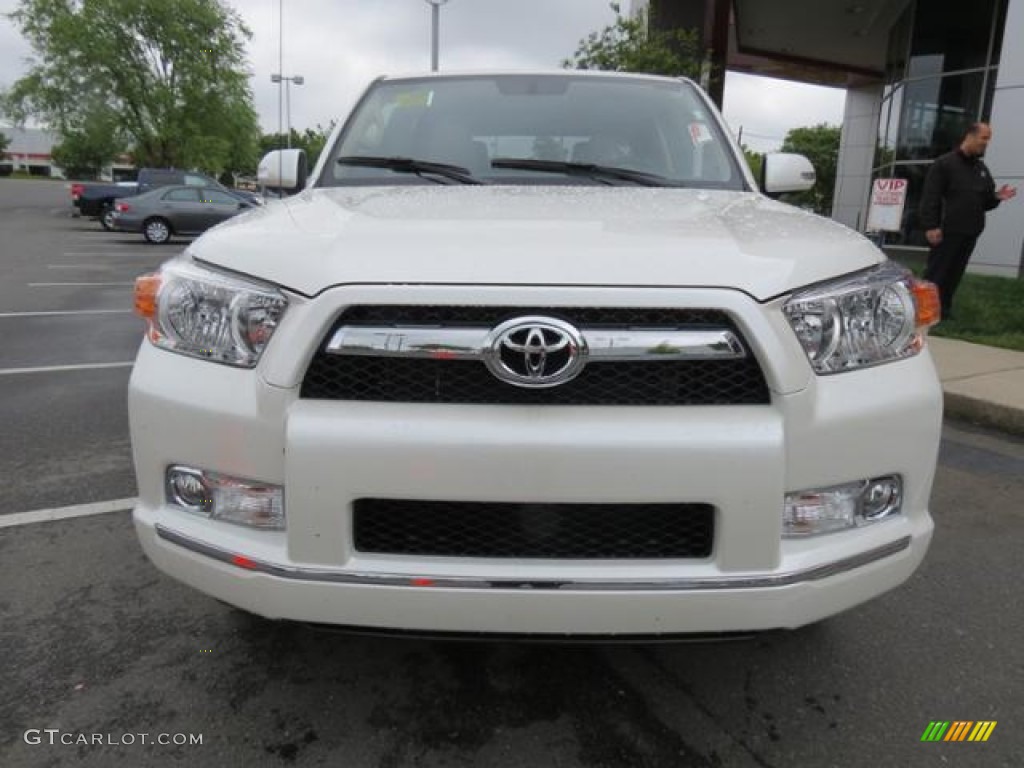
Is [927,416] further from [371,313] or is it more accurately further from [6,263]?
[6,263]

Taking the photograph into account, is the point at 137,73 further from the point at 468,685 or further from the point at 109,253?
the point at 468,685

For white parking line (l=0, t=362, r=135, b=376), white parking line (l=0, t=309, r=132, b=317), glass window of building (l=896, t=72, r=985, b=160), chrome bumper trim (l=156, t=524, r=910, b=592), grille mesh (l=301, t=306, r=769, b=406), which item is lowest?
white parking line (l=0, t=309, r=132, b=317)

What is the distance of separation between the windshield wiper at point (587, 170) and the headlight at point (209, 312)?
4.32 feet

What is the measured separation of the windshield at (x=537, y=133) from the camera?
9.50ft

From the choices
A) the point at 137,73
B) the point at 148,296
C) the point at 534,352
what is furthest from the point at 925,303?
the point at 137,73

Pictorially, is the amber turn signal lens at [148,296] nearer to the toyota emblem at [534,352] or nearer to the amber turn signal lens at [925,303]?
the toyota emblem at [534,352]

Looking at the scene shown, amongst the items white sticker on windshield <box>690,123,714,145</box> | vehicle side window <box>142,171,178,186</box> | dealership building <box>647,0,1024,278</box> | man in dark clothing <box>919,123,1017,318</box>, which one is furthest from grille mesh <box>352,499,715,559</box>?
vehicle side window <box>142,171,178,186</box>

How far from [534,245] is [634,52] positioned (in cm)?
1083

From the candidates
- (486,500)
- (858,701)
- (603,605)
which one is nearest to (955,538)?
(858,701)

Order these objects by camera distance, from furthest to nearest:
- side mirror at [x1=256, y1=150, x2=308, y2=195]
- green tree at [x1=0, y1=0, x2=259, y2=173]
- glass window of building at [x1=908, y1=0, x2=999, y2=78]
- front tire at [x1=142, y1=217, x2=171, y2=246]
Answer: green tree at [x1=0, y1=0, x2=259, y2=173] → front tire at [x1=142, y1=217, x2=171, y2=246] → glass window of building at [x1=908, y1=0, x2=999, y2=78] → side mirror at [x1=256, y1=150, x2=308, y2=195]

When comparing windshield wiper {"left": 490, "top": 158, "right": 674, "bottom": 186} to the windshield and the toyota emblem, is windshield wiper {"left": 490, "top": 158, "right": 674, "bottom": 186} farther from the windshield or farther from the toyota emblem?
the toyota emblem

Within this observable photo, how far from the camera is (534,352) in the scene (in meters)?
1.65

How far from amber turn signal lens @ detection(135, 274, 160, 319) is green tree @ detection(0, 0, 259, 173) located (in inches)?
1597

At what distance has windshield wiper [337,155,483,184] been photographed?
2.83 m
